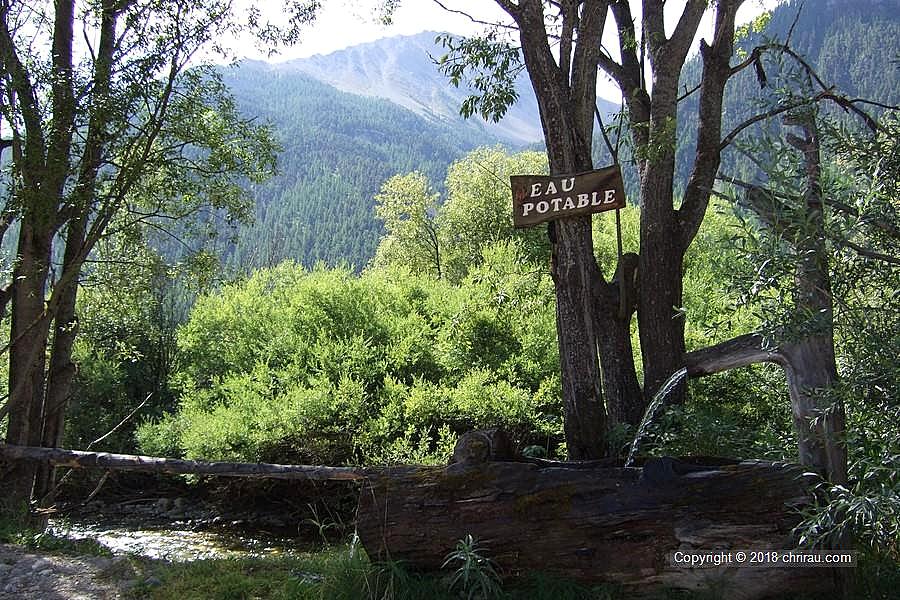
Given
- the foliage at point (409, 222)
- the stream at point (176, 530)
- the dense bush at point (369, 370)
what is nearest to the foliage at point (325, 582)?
the stream at point (176, 530)

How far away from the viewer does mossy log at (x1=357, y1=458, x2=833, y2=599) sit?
3578mm

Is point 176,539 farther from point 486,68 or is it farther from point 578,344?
point 486,68

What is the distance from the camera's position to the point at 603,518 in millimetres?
3744

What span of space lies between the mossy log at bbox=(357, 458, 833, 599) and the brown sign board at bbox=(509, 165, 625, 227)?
193 centimetres

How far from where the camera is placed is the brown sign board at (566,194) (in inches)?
202

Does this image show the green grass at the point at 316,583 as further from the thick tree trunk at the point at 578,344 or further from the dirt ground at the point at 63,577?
the thick tree trunk at the point at 578,344

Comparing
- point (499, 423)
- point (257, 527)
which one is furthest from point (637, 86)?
point (257, 527)

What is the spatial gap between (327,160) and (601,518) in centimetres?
10813

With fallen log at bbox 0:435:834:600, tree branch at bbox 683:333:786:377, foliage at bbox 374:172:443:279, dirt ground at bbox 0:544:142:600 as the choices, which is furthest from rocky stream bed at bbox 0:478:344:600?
foliage at bbox 374:172:443:279

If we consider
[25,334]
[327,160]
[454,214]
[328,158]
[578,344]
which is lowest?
[578,344]

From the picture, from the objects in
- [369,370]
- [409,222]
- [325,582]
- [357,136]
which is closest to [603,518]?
[325,582]

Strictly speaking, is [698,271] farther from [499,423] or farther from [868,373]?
[868,373]

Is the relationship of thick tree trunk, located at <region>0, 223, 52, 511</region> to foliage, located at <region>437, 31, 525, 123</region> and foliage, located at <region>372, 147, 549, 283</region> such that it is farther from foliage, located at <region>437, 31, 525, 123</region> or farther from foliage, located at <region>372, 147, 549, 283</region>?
foliage, located at <region>372, 147, 549, 283</region>

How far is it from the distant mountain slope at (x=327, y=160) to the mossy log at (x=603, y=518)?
2874 centimetres
